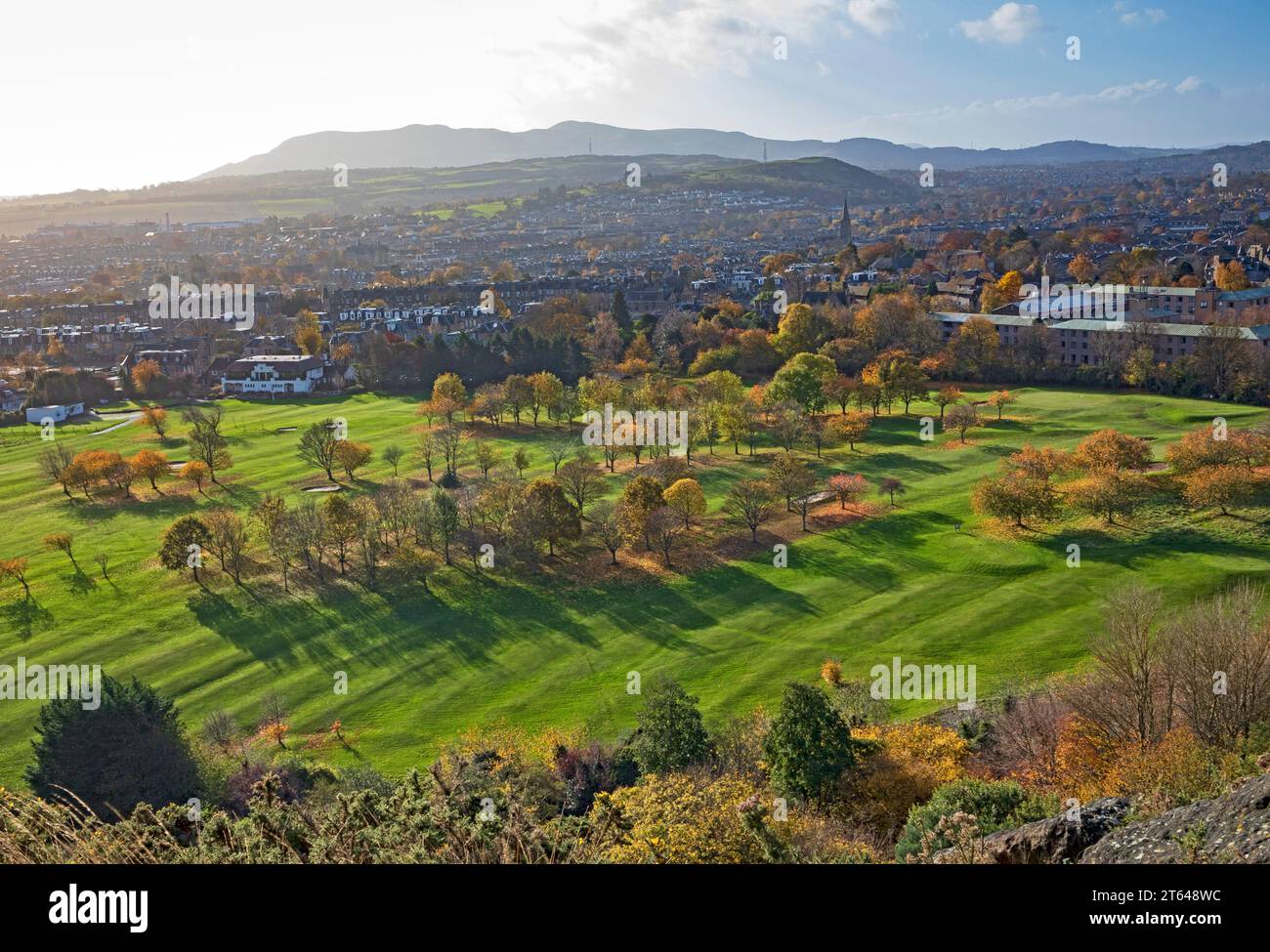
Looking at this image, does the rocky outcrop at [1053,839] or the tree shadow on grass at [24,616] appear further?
the tree shadow on grass at [24,616]

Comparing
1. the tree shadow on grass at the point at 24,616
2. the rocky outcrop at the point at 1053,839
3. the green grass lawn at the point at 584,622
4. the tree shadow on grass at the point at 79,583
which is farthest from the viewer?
the tree shadow on grass at the point at 79,583

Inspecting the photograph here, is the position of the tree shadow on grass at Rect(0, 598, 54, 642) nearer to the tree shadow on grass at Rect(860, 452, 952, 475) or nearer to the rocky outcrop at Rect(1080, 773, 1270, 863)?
the rocky outcrop at Rect(1080, 773, 1270, 863)

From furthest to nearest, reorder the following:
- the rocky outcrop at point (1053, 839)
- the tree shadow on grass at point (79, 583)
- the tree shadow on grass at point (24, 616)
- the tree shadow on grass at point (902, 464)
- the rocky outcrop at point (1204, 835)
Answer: the tree shadow on grass at point (902, 464)
the tree shadow on grass at point (79, 583)
the tree shadow on grass at point (24, 616)
the rocky outcrop at point (1053, 839)
the rocky outcrop at point (1204, 835)

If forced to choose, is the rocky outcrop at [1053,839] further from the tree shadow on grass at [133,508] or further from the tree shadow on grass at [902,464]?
the tree shadow on grass at [133,508]

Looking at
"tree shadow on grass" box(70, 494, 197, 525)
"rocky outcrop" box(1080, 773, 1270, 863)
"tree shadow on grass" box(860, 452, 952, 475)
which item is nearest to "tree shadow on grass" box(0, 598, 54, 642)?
"tree shadow on grass" box(70, 494, 197, 525)

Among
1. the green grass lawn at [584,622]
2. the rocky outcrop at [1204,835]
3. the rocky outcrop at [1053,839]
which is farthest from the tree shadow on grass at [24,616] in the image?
the rocky outcrop at [1204,835]

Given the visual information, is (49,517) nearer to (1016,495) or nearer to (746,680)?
(746,680)
